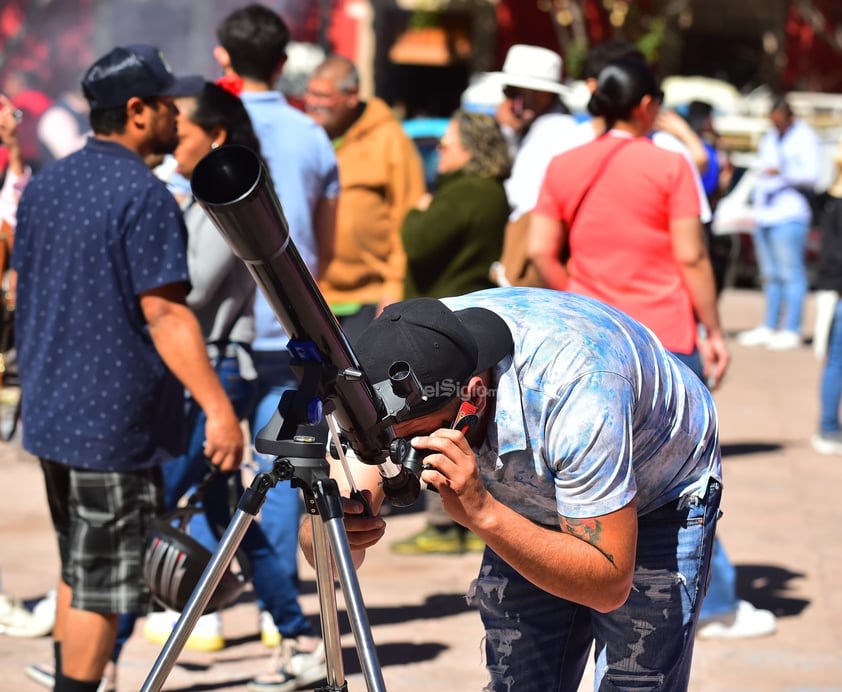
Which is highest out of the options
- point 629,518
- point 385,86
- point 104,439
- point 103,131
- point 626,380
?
point 103,131

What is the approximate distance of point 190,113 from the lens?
438cm

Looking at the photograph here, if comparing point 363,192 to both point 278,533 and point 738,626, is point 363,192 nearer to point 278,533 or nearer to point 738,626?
point 278,533

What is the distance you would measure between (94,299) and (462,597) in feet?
7.49

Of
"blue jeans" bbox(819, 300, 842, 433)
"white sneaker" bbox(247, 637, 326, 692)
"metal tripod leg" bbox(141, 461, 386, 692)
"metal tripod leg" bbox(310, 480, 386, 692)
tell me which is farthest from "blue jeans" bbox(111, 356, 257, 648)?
"blue jeans" bbox(819, 300, 842, 433)

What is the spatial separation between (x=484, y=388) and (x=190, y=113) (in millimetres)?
2234

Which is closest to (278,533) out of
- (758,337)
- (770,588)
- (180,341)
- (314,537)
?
(180,341)

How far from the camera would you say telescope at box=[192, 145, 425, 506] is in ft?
6.93

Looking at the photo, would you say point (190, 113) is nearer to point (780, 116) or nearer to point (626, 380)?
point (626, 380)

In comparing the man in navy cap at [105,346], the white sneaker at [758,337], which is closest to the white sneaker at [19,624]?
the man in navy cap at [105,346]

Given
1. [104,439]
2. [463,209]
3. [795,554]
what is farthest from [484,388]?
[795,554]

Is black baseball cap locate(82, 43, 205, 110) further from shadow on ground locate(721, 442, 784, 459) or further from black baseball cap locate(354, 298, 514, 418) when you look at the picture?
shadow on ground locate(721, 442, 784, 459)

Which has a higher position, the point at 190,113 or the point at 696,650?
the point at 190,113

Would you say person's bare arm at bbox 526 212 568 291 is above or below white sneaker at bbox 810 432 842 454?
above

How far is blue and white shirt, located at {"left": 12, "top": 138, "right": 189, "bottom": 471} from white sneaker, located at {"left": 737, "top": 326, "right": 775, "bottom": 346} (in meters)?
9.41
